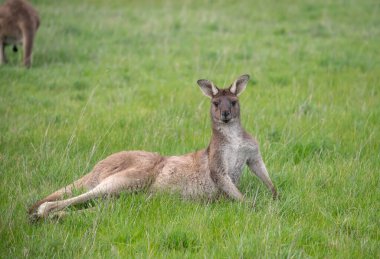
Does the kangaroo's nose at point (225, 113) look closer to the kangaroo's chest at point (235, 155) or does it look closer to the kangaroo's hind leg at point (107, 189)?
the kangaroo's chest at point (235, 155)

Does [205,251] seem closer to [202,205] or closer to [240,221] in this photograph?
[240,221]

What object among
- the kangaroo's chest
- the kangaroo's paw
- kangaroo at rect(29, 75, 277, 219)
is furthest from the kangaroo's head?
the kangaroo's paw

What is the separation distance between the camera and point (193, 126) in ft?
26.7

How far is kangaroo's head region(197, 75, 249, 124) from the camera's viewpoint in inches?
238

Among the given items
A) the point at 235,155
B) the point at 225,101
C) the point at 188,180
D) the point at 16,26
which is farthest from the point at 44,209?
the point at 16,26

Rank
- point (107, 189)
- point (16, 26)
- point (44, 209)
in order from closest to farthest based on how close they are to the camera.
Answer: point (44, 209) → point (107, 189) → point (16, 26)

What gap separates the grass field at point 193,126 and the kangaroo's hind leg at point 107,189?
123 mm

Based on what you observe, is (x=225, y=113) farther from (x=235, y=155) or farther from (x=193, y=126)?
(x=193, y=126)

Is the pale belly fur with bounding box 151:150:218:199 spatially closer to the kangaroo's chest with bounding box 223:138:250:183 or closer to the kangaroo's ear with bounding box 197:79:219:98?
the kangaroo's chest with bounding box 223:138:250:183

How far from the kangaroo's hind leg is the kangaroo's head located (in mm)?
975

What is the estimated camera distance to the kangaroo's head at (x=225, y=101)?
6047 millimetres

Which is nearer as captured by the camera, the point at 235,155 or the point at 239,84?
the point at 235,155

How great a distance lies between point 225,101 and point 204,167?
2.26ft

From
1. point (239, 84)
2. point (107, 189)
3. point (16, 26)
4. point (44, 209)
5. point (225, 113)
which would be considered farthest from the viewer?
point (16, 26)
